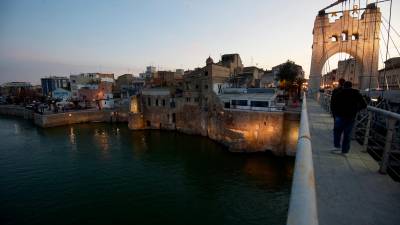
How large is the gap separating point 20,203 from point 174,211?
12459 millimetres

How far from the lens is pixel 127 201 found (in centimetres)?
1691

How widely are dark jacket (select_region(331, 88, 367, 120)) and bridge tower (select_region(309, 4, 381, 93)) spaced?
61.4 ft

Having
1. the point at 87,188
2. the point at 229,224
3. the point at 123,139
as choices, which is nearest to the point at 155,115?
the point at 123,139

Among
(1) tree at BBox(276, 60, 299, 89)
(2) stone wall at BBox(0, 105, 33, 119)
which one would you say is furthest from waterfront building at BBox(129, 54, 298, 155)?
(2) stone wall at BBox(0, 105, 33, 119)

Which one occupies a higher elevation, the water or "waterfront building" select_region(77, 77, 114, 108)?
"waterfront building" select_region(77, 77, 114, 108)

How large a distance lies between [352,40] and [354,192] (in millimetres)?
23026

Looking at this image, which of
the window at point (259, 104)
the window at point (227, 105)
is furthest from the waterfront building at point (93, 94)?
the window at point (259, 104)

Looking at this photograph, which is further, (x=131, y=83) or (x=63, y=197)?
(x=131, y=83)

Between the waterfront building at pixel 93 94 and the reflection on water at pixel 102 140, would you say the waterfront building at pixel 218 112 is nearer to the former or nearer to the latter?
the reflection on water at pixel 102 140

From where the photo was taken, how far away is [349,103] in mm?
4719

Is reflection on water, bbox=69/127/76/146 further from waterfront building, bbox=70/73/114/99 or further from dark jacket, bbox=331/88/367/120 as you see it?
dark jacket, bbox=331/88/367/120

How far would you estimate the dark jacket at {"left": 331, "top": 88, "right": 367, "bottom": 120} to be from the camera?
15.5 feet

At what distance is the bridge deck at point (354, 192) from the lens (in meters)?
2.39

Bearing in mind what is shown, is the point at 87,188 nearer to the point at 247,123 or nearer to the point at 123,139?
the point at 123,139
